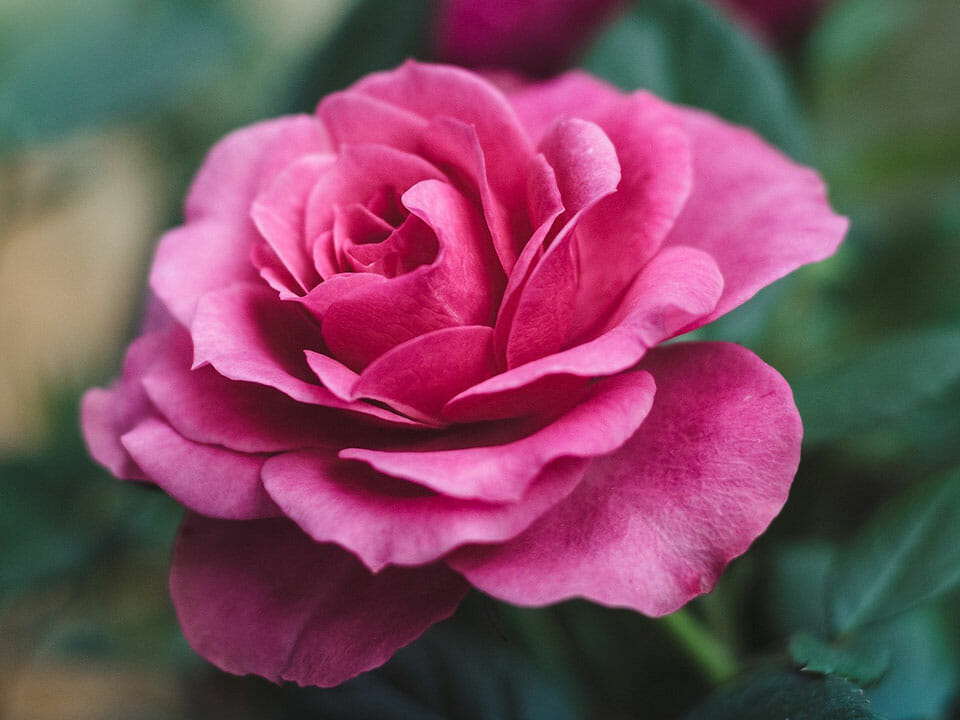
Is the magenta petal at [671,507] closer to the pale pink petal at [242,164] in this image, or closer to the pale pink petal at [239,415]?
the pale pink petal at [239,415]

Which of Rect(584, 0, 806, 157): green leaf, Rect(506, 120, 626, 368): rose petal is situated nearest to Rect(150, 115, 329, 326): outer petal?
Rect(506, 120, 626, 368): rose petal

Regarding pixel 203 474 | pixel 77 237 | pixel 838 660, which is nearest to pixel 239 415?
pixel 203 474

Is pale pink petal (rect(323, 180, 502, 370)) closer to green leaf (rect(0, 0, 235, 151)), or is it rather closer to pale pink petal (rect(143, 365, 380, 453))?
pale pink petal (rect(143, 365, 380, 453))

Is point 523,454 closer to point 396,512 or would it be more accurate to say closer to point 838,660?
point 396,512

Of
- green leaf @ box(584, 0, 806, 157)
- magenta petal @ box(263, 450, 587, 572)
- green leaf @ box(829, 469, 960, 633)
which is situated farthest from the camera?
green leaf @ box(584, 0, 806, 157)

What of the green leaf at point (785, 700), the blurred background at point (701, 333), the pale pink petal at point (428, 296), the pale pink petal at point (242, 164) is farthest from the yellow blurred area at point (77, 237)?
the green leaf at point (785, 700)

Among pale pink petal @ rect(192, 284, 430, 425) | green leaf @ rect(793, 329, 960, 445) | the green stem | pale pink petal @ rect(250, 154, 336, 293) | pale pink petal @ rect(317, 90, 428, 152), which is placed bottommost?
the green stem

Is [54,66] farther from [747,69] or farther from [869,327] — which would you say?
[869,327]
